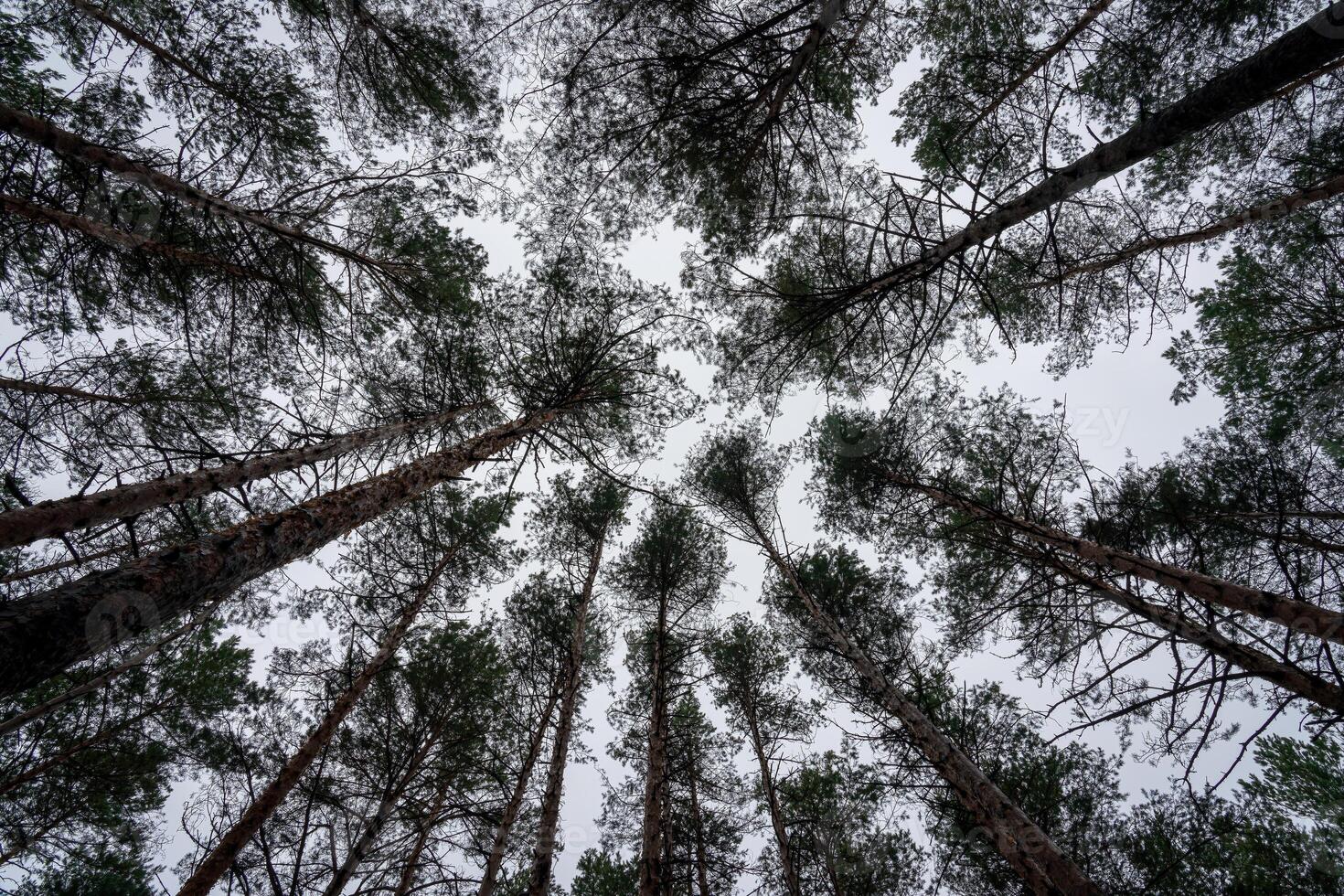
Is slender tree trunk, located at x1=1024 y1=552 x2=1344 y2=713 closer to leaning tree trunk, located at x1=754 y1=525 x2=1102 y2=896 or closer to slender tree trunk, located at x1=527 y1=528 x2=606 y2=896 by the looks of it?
leaning tree trunk, located at x1=754 y1=525 x2=1102 y2=896

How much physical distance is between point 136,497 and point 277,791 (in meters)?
3.46

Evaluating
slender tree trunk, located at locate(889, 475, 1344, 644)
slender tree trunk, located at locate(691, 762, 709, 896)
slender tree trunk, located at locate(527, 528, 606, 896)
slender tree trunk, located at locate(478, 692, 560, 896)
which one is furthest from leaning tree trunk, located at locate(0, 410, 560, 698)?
slender tree trunk, located at locate(691, 762, 709, 896)

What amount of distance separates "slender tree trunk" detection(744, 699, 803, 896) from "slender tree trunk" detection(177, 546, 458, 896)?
18.4 ft

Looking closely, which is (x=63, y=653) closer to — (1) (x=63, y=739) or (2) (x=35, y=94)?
(2) (x=35, y=94)

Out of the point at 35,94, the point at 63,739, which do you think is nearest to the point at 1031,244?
the point at 35,94

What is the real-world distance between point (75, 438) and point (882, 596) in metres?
11.9

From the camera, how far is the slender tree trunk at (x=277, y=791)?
3898mm

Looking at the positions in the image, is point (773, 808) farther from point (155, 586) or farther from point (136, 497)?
point (136, 497)

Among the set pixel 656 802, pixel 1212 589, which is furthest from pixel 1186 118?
pixel 656 802

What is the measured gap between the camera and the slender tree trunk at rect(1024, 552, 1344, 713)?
9.42 feet

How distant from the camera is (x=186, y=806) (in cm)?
613

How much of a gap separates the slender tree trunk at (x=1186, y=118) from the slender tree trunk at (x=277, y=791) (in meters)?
5.32

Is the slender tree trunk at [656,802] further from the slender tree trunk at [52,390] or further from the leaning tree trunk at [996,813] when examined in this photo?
the slender tree trunk at [52,390]

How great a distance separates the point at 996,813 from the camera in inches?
182
